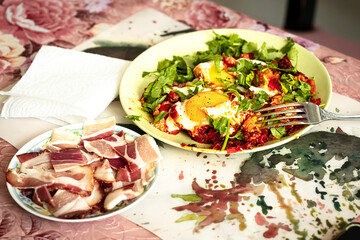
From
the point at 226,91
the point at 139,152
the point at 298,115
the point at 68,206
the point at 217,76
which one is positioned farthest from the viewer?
the point at 217,76

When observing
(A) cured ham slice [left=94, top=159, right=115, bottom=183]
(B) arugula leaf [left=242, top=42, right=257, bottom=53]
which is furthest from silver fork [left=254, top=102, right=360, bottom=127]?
(A) cured ham slice [left=94, top=159, right=115, bottom=183]

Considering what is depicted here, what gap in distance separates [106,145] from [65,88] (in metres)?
0.42

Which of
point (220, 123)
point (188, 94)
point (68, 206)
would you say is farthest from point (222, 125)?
point (68, 206)

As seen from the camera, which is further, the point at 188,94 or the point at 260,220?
the point at 188,94

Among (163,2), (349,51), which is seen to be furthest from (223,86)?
(349,51)

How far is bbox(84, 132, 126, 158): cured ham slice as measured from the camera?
1348 mm

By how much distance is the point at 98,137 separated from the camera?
1.43 metres

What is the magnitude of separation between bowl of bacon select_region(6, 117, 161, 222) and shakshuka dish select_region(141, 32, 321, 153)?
0.56 feet

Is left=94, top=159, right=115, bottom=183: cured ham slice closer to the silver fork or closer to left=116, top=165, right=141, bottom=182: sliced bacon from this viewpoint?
left=116, top=165, right=141, bottom=182: sliced bacon

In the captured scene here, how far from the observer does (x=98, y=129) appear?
4.77 ft

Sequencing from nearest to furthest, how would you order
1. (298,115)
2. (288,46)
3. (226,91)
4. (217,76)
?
(298,115), (226,91), (217,76), (288,46)

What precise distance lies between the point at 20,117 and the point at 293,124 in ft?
3.44

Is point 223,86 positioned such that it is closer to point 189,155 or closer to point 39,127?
point 189,155

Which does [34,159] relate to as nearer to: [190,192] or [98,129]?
[98,129]
